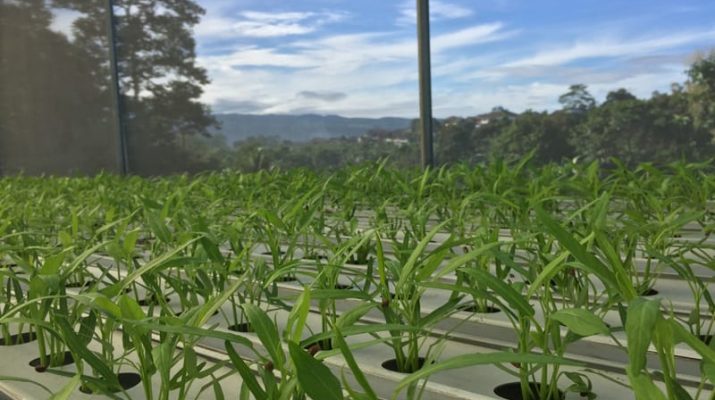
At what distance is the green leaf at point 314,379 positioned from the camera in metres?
0.35

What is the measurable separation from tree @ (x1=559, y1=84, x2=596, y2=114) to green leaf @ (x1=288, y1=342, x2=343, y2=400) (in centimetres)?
236

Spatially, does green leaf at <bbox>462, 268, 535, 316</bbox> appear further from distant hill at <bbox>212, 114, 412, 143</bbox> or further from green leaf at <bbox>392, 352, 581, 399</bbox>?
distant hill at <bbox>212, 114, 412, 143</bbox>

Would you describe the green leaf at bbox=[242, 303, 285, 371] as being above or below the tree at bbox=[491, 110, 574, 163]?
below

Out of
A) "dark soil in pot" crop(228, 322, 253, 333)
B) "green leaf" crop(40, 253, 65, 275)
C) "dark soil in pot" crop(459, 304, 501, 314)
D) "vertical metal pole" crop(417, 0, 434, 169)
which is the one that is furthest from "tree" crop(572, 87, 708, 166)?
"green leaf" crop(40, 253, 65, 275)

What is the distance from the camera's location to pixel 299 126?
3643mm

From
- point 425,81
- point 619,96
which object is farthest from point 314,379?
point 425,81

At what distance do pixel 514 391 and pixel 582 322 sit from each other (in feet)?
0.73

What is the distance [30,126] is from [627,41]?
197 inches

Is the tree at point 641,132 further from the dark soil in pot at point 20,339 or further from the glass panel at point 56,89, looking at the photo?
the glass panel at point 56,89

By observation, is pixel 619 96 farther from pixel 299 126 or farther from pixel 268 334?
pixel 268 334

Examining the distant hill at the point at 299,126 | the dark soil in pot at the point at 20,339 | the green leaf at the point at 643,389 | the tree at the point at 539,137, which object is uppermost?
the distant hill at the point at 299,126

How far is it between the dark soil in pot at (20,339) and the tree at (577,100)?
2.21 metres

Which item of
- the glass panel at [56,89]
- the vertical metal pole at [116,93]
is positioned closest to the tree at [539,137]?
the vertical metal pole at [116,93]

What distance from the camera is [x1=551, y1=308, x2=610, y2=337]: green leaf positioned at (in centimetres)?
41
